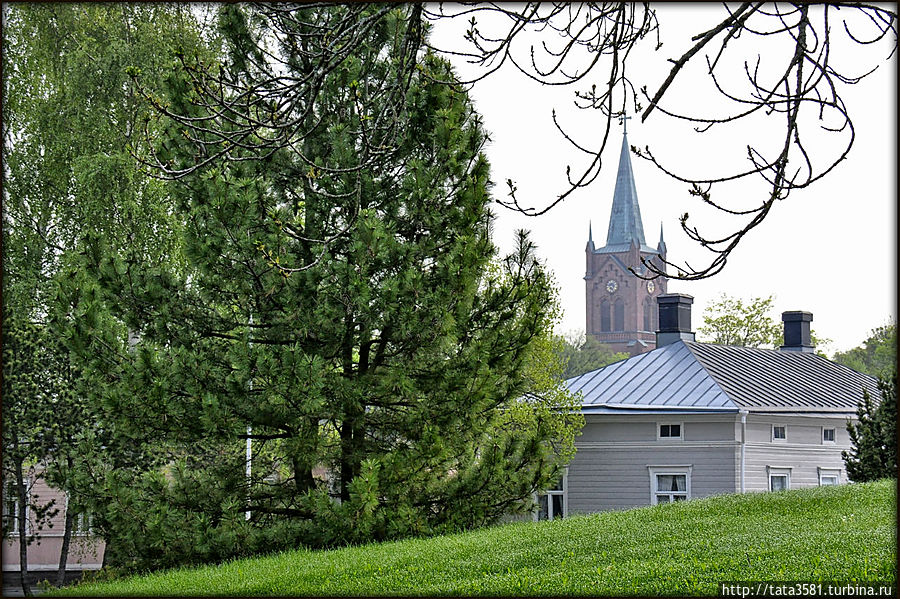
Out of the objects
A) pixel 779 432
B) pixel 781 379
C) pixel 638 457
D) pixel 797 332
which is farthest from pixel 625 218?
pixel 638 457

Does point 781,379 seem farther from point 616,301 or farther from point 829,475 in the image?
point 616,301

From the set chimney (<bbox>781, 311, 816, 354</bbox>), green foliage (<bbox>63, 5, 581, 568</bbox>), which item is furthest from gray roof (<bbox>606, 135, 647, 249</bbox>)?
green foliage (<bbox>63, 5, 581, 568</bbox>)

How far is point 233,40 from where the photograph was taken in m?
11.2

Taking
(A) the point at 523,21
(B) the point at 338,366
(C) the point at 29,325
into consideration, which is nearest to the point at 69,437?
(C) the point at 29,325

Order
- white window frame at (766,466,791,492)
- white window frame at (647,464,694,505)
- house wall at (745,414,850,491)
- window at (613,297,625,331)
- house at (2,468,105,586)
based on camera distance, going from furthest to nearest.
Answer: window at (613,297,625,331) < white window frame at (766,466,791,492) < house wall at (745,414,850,491) < white window frame at (647,464,694,505) < house at (2,468,105,586)

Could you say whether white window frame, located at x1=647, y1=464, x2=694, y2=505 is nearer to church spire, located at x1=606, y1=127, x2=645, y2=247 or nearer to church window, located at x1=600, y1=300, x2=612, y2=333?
church spire, located at x1=606, y1=127, x2=645, y2=247

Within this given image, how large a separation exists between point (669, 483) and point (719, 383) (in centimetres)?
260

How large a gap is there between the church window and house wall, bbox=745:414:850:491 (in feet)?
225

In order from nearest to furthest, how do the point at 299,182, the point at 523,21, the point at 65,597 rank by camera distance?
the point at 523,21 → the point at 65,597 → the point at 299,182

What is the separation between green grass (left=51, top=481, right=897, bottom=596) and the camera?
6.68 m

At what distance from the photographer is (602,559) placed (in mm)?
7859

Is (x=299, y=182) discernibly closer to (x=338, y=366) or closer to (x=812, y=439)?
(x=338, y=366)

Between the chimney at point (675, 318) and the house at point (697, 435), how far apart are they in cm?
166

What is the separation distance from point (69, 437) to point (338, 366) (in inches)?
222
